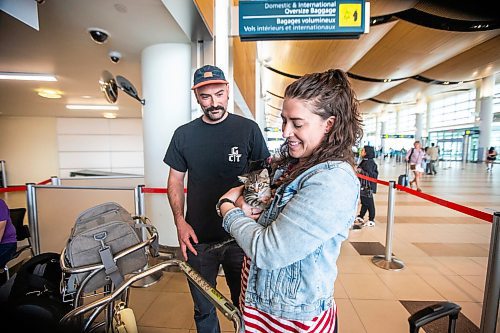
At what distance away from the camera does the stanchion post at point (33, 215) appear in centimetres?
322

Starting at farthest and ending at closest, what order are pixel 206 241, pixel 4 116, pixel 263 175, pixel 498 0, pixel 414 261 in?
pixel 4 116, pixel 498 0, pixel 414 261, pixel 206 241, pixel 263 175

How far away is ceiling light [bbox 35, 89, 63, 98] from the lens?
6449 mm

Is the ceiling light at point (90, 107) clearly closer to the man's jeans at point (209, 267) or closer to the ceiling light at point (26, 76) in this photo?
the ceiling light at point (26, 76)

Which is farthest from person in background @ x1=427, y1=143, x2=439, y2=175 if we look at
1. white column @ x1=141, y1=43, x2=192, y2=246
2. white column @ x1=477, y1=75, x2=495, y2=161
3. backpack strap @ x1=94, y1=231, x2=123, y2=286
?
backpack strap @ x1=94, y1=231, x2=123, y2=286

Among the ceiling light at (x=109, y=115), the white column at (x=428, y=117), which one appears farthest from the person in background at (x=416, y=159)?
the white column at (x=428, y=117)

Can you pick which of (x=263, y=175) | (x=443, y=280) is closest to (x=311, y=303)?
(x=263, y=175)

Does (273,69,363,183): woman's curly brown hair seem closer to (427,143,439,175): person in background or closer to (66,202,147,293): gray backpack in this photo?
(66,202,147,293): gray backpack

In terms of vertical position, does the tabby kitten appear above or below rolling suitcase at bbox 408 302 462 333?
above

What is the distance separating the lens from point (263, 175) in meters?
0.94

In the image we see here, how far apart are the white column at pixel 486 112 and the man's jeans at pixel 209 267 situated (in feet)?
79.2

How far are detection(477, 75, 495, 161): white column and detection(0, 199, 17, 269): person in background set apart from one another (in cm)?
2504

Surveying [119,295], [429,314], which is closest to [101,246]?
[119,295]

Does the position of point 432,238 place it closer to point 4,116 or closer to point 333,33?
point 333,33

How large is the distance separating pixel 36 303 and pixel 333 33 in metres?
3.56
